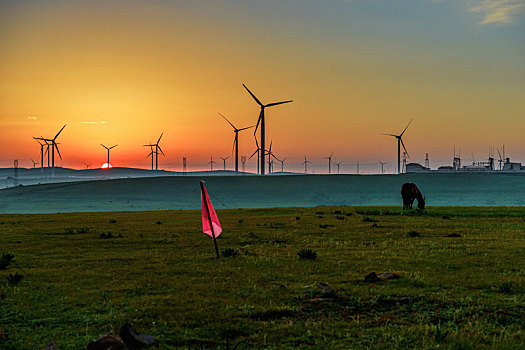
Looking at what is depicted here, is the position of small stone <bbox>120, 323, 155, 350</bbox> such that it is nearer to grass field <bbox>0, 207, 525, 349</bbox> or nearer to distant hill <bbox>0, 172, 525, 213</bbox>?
grass field <bbox>0, 207, 525, 349</bbox>

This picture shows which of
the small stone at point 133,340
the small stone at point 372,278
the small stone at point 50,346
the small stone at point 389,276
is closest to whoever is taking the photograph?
the small stone at point 50,346

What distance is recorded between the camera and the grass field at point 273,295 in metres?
10.7

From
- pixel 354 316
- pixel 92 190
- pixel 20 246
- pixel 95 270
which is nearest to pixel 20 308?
pixel 95 270

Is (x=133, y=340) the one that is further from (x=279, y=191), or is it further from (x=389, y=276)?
(x=279, y=191)

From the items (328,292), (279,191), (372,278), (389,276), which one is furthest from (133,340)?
(279,191)

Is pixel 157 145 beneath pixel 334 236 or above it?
above

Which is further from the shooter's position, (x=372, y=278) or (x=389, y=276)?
(x=389, y=276)

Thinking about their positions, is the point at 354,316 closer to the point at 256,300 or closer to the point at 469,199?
the point at 256,300

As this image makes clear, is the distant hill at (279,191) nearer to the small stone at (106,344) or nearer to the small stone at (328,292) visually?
the small stone at (328,292)

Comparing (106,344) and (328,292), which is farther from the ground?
(328,292)

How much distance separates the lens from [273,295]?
14320 millimetres

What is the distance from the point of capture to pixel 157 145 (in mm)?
190250

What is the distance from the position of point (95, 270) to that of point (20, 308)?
19.2ft

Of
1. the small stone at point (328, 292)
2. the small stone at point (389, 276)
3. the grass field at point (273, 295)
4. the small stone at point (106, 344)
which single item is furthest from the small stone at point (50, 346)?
the small stone at point (389, 276)
